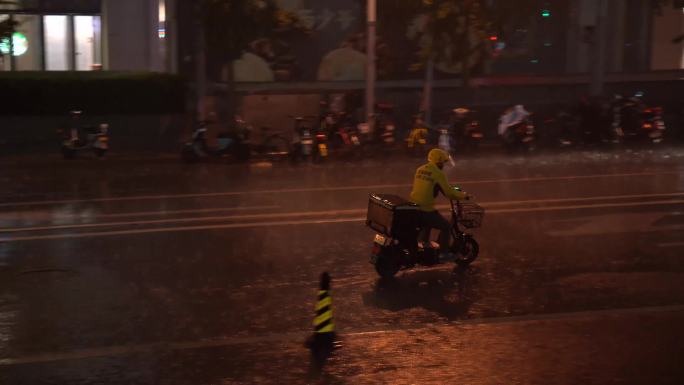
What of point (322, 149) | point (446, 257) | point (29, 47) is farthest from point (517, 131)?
point (29, 47)

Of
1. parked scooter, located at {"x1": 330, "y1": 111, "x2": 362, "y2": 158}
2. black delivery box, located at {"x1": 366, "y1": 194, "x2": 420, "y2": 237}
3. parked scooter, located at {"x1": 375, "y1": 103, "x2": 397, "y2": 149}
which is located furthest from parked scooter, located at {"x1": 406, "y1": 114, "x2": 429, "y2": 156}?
black delivery box, located at {"x1": 366, "y1": 194, "x2": 420, "y2": 237}

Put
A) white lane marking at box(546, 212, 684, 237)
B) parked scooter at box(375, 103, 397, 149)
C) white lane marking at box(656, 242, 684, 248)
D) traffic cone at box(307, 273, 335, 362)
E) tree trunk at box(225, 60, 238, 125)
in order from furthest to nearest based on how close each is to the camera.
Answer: tree trunk at box(225, 60, 238, 125), parked scooter at box(375, 103, 397, 149), white lane marking at box(546, 212, 684, 237), white lane marking at box(656, 242, 684, 248), traffic cone at box(307, 273, 335, 362)

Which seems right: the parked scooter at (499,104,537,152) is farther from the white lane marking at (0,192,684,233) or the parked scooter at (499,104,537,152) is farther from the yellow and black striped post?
the yellow and black striped post

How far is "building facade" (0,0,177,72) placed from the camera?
2800 cm

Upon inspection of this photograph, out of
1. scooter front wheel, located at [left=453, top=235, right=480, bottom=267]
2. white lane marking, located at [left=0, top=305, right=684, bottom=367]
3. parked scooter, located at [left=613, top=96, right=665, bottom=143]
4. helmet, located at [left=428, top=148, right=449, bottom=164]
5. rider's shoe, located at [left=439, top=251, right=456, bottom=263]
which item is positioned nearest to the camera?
Answer: white lane marking, located at [left=0, top=305, right=684, bottom=367]

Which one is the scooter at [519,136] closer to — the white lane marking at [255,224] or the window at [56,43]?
the white lane marking at [255,224]

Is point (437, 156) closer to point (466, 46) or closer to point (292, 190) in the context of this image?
point (292, 190)

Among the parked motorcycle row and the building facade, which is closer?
the parked motorcycle row

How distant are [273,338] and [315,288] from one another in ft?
5.75

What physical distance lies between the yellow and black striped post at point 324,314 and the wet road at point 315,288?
224 millimetres

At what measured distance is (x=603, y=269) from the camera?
31.8 feet

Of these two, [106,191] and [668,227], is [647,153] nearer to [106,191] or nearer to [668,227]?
[668,227]

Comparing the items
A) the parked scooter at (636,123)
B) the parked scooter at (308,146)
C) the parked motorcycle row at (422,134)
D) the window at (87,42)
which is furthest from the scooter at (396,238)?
the window at (87,42)

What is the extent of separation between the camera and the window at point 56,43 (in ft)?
94.2
